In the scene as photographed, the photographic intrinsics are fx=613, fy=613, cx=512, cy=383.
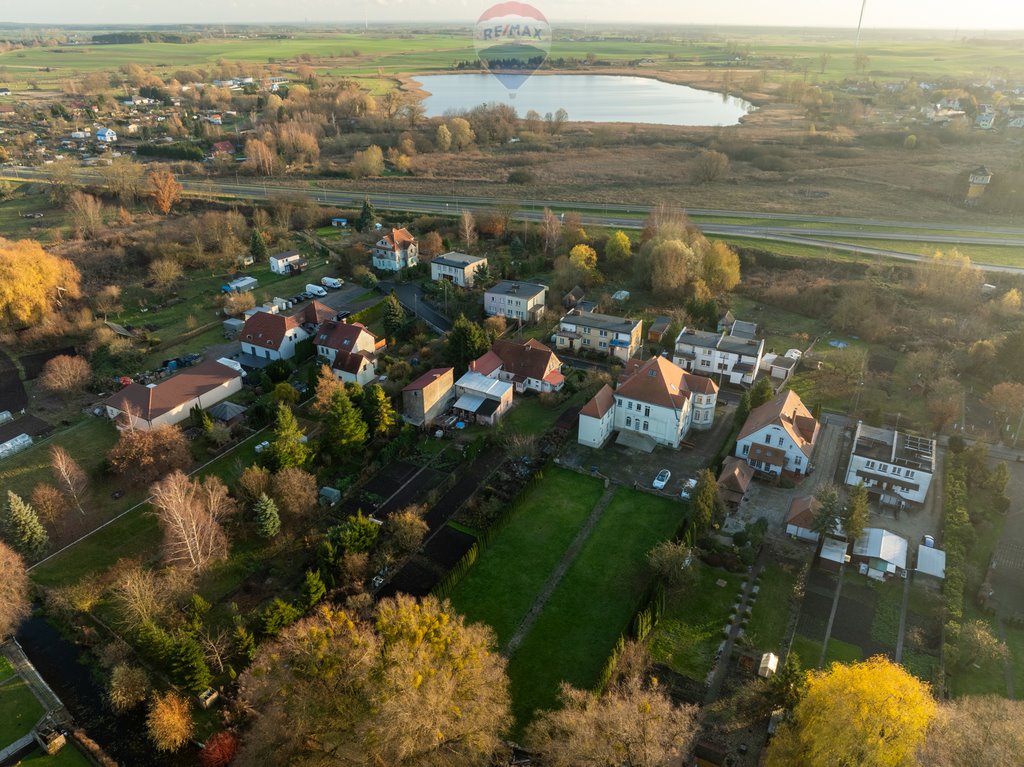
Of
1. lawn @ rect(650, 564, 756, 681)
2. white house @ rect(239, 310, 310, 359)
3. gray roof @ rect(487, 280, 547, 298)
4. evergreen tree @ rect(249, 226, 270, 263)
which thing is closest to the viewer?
lawn @ rect(650, 564, 756, 681)

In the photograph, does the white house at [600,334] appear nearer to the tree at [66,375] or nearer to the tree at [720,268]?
the tree at [720,268]

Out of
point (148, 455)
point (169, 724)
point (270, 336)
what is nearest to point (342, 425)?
point (148, 455)

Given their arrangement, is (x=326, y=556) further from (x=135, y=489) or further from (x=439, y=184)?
(x=439, y=184)

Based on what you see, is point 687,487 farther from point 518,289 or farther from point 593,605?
point 518,289

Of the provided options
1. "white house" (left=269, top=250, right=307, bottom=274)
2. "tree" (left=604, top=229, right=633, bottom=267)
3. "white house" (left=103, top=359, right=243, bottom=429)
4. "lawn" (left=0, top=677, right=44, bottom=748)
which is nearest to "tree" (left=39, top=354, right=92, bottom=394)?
"white house" (left=103, top=359, right=243, bottom=429)

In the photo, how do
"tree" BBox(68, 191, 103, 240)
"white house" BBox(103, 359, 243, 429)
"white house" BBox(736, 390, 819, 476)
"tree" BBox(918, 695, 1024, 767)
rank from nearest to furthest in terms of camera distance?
"tree" BBox(918, 695, 1024, 767), "white house" BBox(736, 390, 819, 476), "white house" BBox(103, 359, 243, 429), "tree" BBox(68, 191, 103, 240)

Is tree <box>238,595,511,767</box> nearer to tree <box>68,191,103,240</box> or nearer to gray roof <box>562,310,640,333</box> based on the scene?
gray roof <box>562,310,640,333</box>
